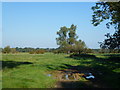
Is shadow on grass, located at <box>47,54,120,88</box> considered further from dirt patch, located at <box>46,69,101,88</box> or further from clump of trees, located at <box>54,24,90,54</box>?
clump of trees, located at <box>54,24,90,54</box>

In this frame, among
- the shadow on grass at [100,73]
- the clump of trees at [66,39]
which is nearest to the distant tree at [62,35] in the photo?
the clump of trees at [66,39]

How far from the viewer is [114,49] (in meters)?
14.4

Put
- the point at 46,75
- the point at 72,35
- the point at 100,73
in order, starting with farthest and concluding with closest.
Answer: the point at 72,35 → the point at 100,73 → the point at 46,75

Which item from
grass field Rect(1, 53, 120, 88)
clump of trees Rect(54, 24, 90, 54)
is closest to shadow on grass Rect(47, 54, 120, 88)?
grass field Rect(1, 53, 120, 88)

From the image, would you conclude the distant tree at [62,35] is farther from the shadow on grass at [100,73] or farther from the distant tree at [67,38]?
the shadow on grass at [100,73]

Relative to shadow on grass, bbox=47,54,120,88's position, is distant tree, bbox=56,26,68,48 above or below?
above

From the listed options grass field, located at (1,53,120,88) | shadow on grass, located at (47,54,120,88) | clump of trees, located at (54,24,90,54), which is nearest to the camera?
grass field, located at (1,53,120,88)

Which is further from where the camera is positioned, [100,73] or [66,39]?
[66,39]

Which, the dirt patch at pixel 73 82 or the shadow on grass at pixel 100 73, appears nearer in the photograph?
the dirt patch at pixel 73 82

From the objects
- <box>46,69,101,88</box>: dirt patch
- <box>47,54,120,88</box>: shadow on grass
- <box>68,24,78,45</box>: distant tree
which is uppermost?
<box>68,24,78,45</box>: distant tree

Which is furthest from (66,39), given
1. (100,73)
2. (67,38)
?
(100,73)

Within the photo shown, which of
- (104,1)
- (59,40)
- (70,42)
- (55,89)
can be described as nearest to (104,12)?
(104,1)

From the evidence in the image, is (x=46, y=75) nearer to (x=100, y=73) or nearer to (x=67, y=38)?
(x=100, y=73)

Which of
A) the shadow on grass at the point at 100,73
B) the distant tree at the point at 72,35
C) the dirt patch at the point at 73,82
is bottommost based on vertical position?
the shadow on grass at the point at 100,73
